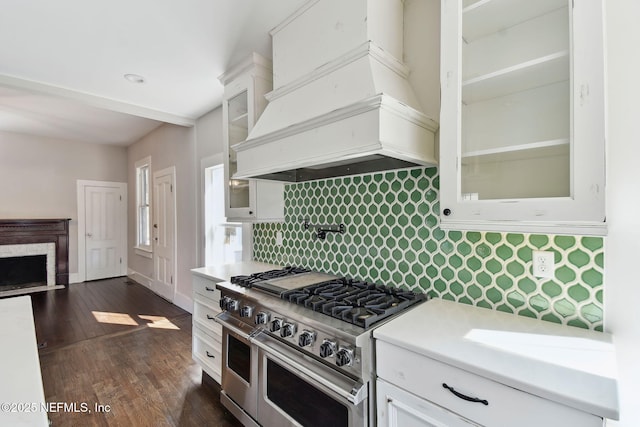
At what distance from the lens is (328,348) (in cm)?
132

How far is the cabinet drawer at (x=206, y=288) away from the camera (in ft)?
7.50

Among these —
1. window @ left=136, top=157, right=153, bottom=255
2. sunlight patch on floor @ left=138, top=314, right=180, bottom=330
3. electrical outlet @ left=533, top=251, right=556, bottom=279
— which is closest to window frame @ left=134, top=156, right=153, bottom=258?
window @ left=136, top=157, right=153, bottom=255

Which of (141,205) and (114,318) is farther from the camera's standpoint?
(141,205)

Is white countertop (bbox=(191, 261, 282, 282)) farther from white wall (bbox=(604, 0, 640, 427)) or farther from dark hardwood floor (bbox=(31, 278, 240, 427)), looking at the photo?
white wall (bbox=(604, 0, 640, 427))

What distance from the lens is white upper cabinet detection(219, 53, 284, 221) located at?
2420mm

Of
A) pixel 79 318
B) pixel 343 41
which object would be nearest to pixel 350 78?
pixel 343 41

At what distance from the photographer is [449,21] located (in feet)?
4.33

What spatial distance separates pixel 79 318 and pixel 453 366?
Answer: 185 inches

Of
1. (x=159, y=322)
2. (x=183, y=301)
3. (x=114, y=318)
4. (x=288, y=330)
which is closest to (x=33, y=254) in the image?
(x=114, y=318)

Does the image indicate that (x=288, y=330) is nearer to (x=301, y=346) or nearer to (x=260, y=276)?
(x=301, y=346)

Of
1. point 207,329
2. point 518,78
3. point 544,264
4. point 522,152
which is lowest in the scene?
point 207,329

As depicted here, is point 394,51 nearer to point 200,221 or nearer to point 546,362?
point 546,362

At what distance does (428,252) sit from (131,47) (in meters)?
2.68

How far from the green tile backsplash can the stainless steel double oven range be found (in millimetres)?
177
